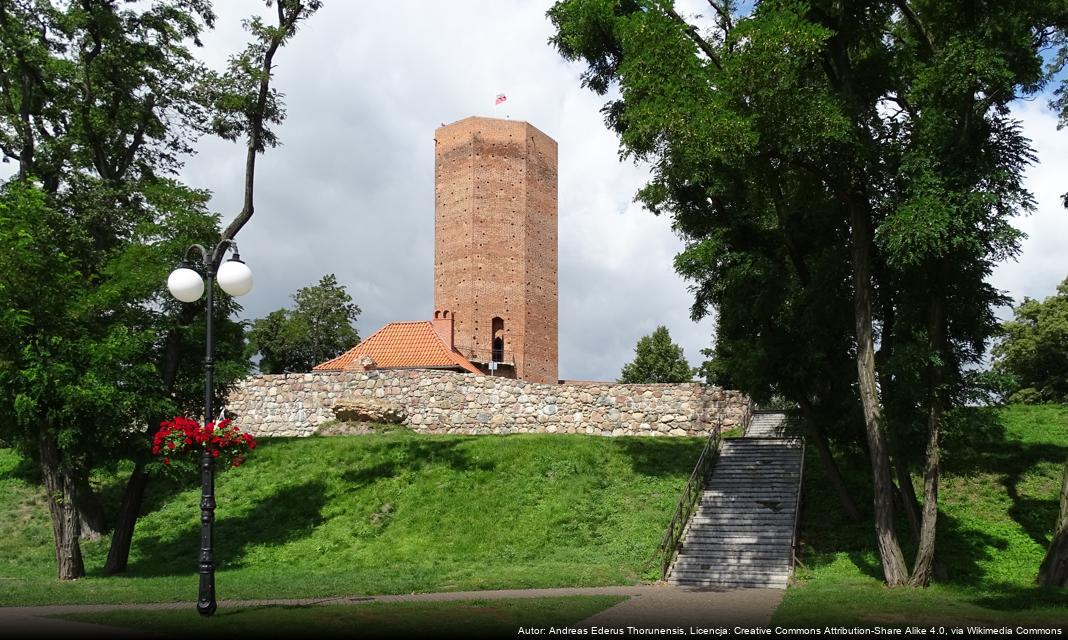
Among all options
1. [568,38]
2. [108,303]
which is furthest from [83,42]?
[568,38]

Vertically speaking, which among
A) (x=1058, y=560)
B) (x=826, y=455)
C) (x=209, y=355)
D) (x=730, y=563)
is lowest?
(x=730, y=563)

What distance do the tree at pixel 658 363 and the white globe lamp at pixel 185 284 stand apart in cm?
4263

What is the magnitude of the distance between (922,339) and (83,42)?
64.4 ft

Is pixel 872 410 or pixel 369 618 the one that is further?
pixel 872 410

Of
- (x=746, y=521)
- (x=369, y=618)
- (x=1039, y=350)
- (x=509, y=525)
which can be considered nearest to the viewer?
(x=369, y=618)

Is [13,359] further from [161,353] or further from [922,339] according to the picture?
[922,339]

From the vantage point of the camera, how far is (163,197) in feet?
65.2

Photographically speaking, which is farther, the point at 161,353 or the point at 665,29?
the point at 161,353

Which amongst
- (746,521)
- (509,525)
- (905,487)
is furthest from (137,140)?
(905,487)

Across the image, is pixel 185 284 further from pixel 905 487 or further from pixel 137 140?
pixel 137 140

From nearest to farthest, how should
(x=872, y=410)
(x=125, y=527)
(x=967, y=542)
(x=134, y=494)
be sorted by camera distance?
1. (x=872, y=410)
2. (x=967, y=542)
3. (x=125, y=527)
4. (x=134, y=494)

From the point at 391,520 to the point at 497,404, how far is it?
7.56 metres

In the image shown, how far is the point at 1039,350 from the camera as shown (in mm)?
34438

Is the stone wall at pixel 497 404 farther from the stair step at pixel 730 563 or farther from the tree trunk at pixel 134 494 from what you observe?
the stair step at pixel 730 563
